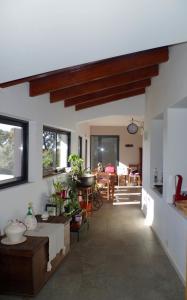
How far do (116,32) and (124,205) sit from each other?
238 inches

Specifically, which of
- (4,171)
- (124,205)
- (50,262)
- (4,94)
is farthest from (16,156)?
(124,205)

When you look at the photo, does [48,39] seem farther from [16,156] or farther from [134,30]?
[16,156]

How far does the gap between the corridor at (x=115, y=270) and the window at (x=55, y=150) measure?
1.40 m

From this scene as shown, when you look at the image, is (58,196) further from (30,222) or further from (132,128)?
(132,128)

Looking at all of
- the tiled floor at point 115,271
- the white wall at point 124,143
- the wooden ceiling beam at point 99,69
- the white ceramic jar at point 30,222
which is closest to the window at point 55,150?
the wooden ceiling beam at point 99,69

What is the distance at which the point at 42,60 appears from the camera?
214 centimetres

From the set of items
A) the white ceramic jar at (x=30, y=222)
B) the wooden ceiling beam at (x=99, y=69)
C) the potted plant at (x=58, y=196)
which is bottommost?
the white ceramic jar at (x=30, y=222)

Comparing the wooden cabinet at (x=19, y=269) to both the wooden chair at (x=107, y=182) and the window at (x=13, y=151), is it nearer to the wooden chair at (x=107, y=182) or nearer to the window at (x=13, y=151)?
the window at (x=13, y=151)

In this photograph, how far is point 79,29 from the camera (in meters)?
1.79

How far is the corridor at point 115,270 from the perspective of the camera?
2.94 m

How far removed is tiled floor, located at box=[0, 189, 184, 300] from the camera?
294 centimetres

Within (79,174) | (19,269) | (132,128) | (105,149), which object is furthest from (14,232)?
(105,149)

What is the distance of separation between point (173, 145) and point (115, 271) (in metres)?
1.84

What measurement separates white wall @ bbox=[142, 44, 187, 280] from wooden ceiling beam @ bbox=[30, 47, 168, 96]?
0.25 meters
